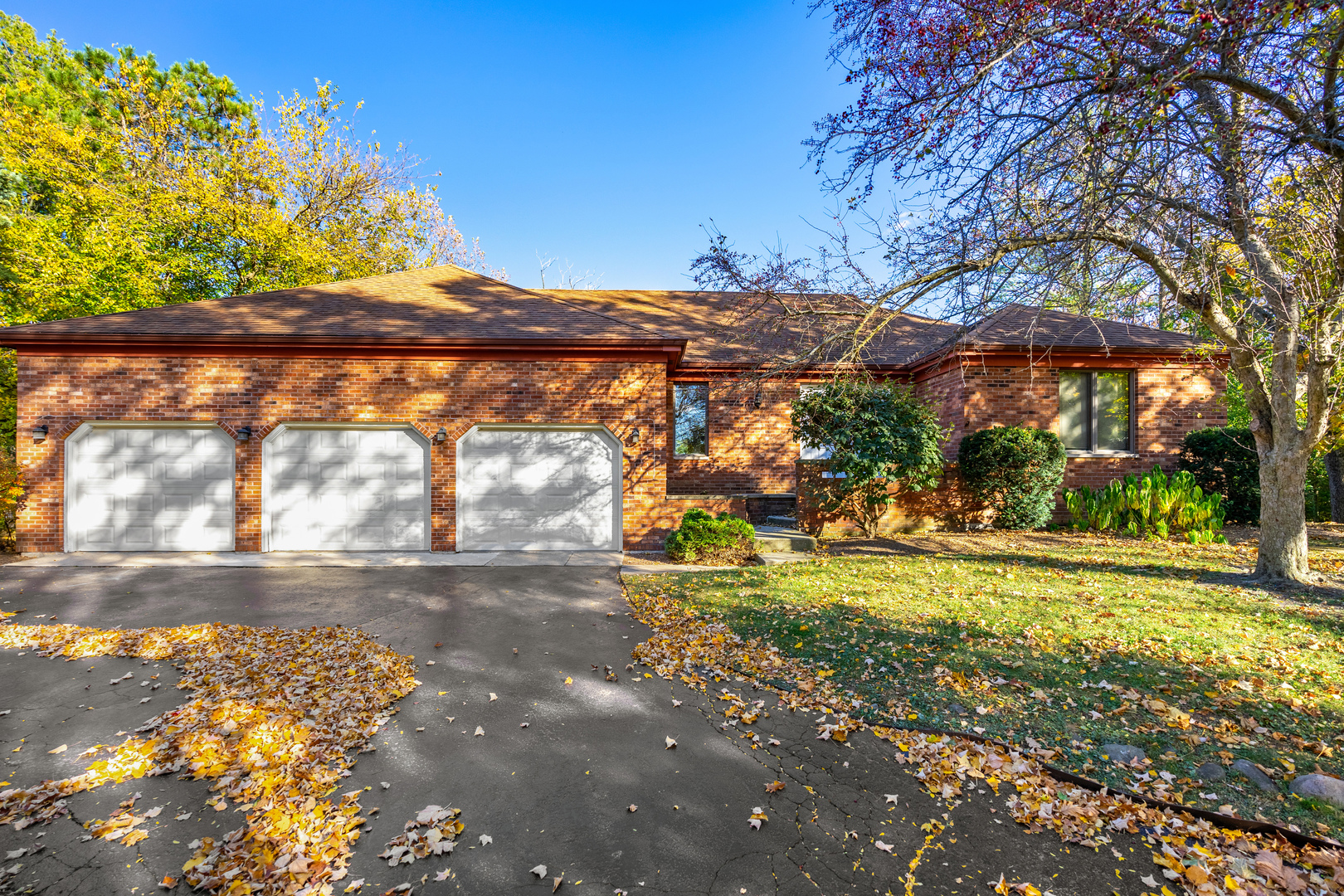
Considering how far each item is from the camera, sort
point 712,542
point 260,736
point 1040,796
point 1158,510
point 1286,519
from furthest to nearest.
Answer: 1. point 1158,510
2. point 712,542
3. point 1286,519
4. point 260,736
5. point 1040,796

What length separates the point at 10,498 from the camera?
29.8ft

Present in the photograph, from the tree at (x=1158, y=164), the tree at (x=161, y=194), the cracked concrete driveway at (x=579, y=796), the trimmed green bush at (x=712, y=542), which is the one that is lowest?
the cracked concrete driveway at (x=579, y=796)

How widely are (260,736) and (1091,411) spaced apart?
49.7ft

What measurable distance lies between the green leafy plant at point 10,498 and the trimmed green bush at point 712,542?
10.8 m

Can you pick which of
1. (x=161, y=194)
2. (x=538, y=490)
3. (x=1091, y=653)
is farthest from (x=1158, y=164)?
(x=161, y=194)

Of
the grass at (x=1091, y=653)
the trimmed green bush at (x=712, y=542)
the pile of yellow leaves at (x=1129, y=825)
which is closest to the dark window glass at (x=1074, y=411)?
the grass at (x=1091, y=653)

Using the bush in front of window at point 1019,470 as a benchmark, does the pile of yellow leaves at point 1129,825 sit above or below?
below

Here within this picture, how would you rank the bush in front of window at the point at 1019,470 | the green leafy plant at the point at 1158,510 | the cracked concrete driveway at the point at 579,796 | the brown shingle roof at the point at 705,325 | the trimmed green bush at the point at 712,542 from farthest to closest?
1. the brown shingle roof at the point at 705,325
2. the bush in front of window at the point at 1019,470
3. the green leafy plant at the point at 1158,510
4. the trimmed green bush at the point at 712,542
5. the cracked concrete driveway at the point at 579,796

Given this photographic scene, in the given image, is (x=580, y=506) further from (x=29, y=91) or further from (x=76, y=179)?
(x=29, y=91)

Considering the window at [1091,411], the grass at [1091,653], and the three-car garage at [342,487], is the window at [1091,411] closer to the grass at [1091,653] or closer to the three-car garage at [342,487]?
the grass at [1091,653]

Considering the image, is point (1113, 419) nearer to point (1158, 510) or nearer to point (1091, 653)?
point (1158, 510)

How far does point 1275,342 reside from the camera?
641 cm

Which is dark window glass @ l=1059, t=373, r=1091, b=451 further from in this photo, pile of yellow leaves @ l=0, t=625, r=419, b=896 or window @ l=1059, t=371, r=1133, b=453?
pile of yellow leaves @ l=0, t=625, r=419, b=896

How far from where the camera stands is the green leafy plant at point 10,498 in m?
9.09
